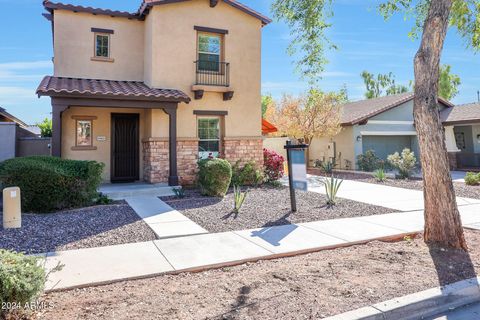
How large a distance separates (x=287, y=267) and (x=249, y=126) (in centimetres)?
1012

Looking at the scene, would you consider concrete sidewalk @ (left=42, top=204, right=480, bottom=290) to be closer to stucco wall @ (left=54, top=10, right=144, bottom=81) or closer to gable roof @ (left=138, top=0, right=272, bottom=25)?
stucco wall @ (left=54, top=10, right=144, bottom=81)

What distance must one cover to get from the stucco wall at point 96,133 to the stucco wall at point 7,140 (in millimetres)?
1614

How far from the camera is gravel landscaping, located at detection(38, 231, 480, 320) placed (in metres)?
3.76

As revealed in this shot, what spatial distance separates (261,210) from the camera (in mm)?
9289

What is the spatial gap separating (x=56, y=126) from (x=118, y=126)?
9.62 feet

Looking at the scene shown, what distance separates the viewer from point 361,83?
56.4 metres

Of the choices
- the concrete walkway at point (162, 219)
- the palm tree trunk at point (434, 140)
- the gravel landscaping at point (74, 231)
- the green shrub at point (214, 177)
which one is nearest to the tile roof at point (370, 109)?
the green shrub at point (214, 177)

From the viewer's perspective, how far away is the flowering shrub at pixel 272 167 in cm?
1503

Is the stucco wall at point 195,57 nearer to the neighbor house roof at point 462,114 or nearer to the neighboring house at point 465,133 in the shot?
the neighbor house roof at point 462,114

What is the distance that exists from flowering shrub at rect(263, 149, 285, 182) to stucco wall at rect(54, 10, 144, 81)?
630 cm

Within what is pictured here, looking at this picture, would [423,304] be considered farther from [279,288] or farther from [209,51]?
[209,51]

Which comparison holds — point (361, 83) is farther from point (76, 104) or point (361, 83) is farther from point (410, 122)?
point (76, 104)

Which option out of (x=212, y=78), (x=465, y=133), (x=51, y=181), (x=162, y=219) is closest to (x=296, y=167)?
(x=162, y=219)

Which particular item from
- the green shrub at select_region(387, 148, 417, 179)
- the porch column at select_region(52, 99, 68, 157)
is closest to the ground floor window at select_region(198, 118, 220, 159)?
the porch column at select_region(52, 99, 68, 157)
